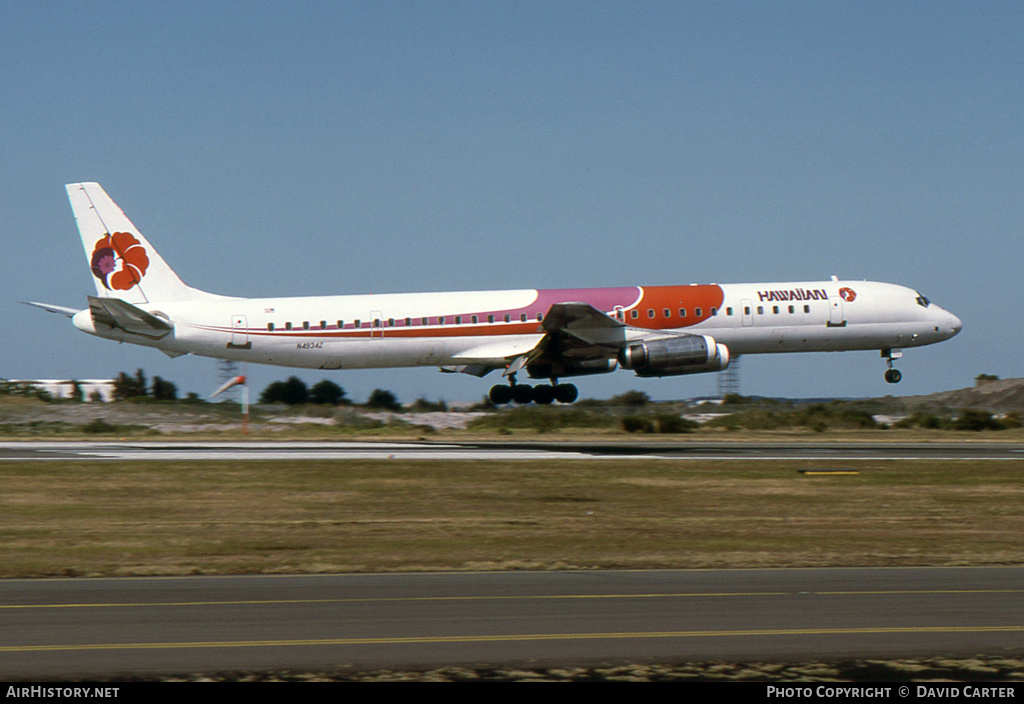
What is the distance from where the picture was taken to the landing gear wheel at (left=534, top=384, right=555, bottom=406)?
4238cm

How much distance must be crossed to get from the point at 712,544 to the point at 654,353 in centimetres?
1957

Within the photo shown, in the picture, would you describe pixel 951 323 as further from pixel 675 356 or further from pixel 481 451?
pixel 481 451

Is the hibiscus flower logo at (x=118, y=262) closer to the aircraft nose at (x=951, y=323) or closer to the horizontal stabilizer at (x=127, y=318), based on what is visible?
the horizontal stabilizer at (x=127, y=318)

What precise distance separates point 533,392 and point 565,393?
4.09 feet

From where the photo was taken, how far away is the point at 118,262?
41344mm

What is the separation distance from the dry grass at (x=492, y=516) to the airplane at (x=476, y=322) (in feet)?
29.8

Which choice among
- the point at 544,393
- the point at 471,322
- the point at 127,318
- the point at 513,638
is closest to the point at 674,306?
the point at 544,393

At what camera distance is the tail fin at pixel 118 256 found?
1618 inches

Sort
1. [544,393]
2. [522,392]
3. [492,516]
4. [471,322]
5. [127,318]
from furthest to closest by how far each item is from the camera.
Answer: [522,392]
[544,393]
[471,322]
[127,318]
[492,516]

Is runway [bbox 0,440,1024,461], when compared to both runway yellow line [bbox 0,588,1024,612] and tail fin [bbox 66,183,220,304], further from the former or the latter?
runway yellow line [bbox 0,588,1024,612]

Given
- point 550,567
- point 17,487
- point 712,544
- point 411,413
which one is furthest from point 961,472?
point 411,413

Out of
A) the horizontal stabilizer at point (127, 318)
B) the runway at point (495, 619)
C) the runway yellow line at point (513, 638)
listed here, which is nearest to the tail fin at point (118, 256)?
the horizontal stabilizer at point (127, 318)

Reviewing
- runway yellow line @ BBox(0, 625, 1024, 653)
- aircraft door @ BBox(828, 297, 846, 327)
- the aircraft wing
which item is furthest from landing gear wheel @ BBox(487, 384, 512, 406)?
runway yellow line @ BBox(0, 625, 1024, 653)
